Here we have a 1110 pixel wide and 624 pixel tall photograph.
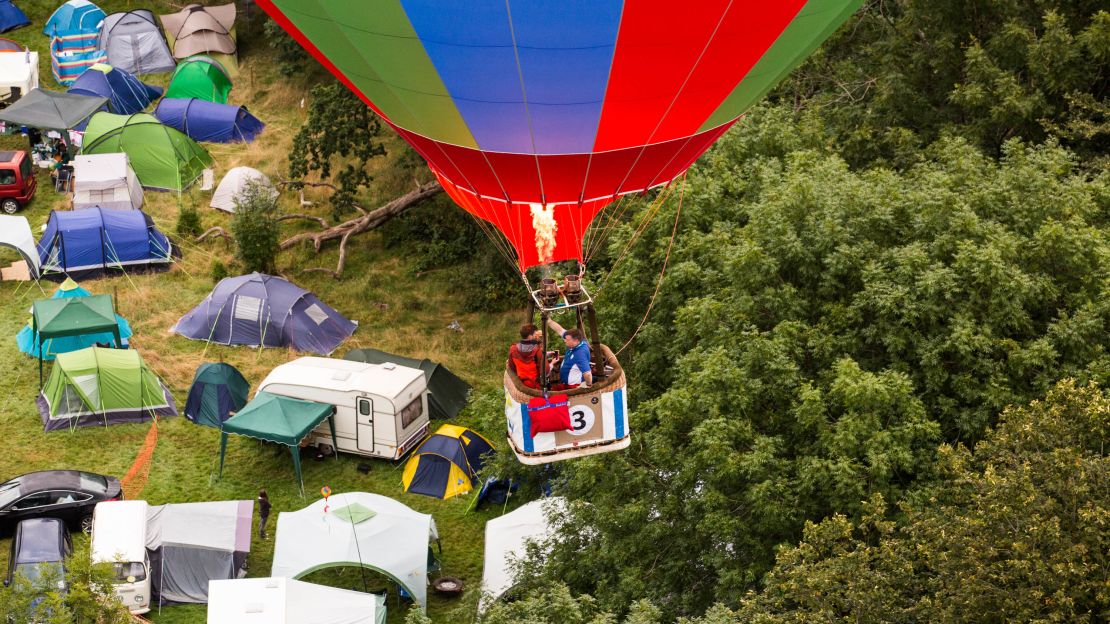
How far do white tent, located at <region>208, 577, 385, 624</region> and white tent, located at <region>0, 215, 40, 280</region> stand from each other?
40.4 ft

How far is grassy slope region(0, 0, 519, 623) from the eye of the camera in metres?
20.1

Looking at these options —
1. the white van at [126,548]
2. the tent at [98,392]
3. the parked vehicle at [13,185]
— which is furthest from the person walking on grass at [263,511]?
the parked vehicle at [13,185]

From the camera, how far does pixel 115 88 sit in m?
33.9

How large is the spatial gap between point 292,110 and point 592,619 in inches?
934

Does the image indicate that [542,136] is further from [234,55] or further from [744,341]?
[234,55]

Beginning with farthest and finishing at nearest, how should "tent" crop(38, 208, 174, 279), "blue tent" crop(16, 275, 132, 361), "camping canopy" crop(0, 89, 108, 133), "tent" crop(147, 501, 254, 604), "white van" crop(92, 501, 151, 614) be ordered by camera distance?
"camping canopy" crop(0, 89, 108, 133)
"tent" crop(38, 208, 174, 279)
"blue tent" crop(16, 275, 132, 361)
"tent" crop(147, 501, 254, 604)
"white van" crop(92, 501, 151, 614)

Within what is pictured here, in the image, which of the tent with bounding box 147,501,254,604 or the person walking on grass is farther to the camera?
the person walking on grass

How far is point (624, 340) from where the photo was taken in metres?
17.1

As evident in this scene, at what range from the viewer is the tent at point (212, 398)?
2195 centimetres

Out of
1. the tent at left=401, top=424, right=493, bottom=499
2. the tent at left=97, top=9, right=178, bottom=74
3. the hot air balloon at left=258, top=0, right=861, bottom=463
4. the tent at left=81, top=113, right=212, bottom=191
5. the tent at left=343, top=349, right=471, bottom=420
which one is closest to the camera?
the hot air balloon at left=258, top=0, right=861, bottom=463

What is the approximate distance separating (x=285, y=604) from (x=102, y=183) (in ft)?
49.2

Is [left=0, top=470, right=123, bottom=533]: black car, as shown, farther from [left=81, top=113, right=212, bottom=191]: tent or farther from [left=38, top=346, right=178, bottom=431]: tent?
[left=81, top=113, right=212, bottom=191]: tent

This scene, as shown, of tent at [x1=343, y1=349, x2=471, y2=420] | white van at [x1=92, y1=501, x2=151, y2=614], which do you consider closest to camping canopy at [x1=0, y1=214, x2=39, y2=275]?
tent at [x1=343, y1=349, x2=471, y2=420]

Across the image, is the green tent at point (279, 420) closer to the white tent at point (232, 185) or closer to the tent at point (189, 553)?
the tent at point (189, 553)
